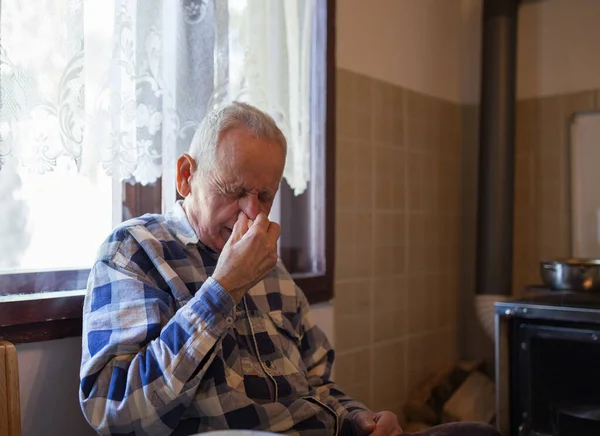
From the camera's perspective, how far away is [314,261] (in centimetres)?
203

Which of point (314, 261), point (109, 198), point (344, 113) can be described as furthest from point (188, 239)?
point (344, 113)

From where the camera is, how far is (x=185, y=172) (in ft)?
4.64

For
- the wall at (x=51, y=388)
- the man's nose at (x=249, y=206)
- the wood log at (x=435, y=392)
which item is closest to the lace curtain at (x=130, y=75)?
the man's nose at (x=249, y=206)

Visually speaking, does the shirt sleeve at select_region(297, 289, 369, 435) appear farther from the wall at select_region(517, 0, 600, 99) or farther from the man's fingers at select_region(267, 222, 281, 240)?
the wall at select_region(517, 0, 600, 99)

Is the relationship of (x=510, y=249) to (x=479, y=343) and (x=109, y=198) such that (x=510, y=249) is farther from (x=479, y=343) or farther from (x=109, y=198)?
(x=109, y=198)

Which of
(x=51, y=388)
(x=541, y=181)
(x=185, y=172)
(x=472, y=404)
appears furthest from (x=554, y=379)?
(x=51, y=388)

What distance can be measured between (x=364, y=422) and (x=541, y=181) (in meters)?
1.58

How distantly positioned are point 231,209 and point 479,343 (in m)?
1.71

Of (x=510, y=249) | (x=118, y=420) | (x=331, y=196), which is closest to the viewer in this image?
(x=118, y=420)

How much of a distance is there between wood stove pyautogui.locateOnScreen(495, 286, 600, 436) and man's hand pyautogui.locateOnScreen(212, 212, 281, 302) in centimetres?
100

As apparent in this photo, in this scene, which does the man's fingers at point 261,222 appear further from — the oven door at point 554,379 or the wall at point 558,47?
the wall at point 558,47

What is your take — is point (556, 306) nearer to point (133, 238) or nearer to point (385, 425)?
point (385, 425)

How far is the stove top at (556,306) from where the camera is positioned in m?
1.82

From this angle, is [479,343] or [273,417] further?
[479,343]
